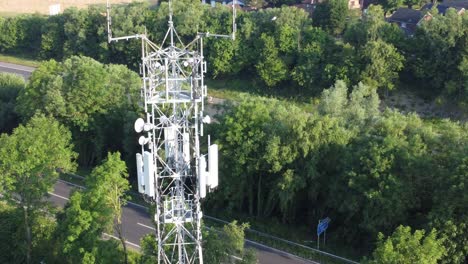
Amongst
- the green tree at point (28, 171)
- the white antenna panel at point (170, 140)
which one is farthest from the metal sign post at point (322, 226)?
the white antenna panel at point (170, 140)

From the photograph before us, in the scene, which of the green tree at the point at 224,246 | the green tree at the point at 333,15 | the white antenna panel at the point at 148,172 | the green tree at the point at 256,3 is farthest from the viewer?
the green tree at the point at 256,3

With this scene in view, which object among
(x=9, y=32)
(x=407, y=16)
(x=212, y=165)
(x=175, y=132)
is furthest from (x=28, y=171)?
(x=407, y=16)

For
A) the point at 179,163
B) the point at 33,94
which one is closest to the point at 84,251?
the point at 179,163

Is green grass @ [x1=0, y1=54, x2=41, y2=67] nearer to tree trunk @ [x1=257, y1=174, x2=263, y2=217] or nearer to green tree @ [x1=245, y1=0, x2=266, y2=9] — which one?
green tree @ [x1=245, y1=0, x2=266, y2=9]

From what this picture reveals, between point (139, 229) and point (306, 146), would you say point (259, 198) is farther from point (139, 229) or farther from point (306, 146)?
point (139, 229)

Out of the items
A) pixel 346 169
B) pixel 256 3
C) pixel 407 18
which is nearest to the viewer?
pixel 346 169

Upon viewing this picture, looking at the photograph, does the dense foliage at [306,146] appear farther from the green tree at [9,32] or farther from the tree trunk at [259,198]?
the green tree at [9,32]
